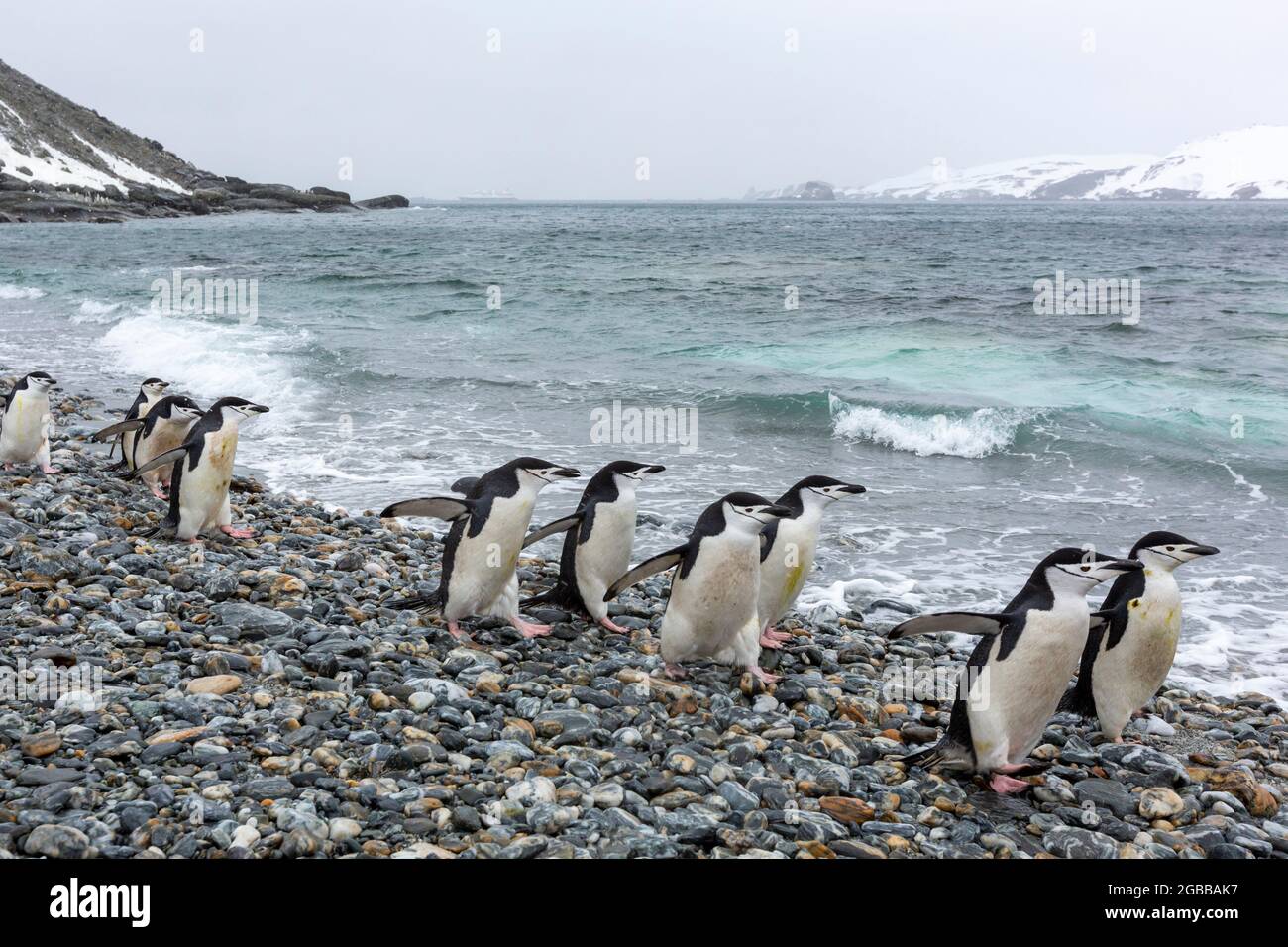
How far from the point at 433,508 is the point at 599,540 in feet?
3.16

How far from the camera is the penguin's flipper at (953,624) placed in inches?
169

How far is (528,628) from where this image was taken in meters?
5.77

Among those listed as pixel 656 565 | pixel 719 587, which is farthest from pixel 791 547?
pixel 656 565

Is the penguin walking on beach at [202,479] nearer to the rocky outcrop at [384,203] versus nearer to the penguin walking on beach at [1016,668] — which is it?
the penguin walking on beach at [1016,668]

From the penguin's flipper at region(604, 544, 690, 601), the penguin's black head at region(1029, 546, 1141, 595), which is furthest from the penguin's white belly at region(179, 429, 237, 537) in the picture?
the penguin's black head at region(1029, 546, 1141, 595)

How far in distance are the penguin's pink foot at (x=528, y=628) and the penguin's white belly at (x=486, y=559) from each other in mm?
188

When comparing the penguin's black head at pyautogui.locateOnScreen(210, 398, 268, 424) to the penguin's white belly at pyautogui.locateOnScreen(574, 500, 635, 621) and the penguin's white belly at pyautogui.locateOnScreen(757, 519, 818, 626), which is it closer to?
the penguin's white belly at pyautogui.locateOnScreen(574, 500, 635, 621)

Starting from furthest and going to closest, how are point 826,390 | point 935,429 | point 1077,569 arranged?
1. point 826,390
2. point 935,429
3. point 1077,569

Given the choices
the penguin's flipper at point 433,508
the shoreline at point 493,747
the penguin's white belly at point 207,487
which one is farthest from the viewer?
the penguin's white belly at point 207,487

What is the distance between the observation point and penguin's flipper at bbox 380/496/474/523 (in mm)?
5512

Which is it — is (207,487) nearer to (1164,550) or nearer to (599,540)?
(599,540)

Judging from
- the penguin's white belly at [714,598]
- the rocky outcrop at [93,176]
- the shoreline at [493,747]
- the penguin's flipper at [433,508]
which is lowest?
the shoreline at [493,747]

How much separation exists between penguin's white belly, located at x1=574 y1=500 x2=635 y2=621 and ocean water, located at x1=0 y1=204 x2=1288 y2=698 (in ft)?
5.77

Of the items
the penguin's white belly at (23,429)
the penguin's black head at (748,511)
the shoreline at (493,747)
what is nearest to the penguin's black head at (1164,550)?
the shoreline at (493,747)
